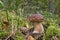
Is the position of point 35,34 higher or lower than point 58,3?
higher

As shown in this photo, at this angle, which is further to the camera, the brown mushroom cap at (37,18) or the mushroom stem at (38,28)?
the brown mushroom cap at (37,18)

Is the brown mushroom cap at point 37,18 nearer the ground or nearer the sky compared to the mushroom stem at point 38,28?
nearer the sky

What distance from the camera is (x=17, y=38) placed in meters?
2.33

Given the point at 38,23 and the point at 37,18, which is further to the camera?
the point at 38,23

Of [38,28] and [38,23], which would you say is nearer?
[38,28]

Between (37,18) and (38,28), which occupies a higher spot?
(37,18)

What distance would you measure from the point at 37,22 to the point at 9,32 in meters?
0.76

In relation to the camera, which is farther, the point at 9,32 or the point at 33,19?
the point at 33,19

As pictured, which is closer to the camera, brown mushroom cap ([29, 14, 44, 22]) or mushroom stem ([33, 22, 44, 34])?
mushroom stem ([33, 22, 44, 34])

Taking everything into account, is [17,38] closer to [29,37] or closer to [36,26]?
[29,37]

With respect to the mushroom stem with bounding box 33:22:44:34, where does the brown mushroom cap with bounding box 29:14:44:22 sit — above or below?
above

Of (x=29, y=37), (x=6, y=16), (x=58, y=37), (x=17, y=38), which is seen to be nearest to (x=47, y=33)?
(x=58, y=37)

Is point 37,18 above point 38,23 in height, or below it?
above

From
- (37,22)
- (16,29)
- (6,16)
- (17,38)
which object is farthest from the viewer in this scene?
(37,22)
